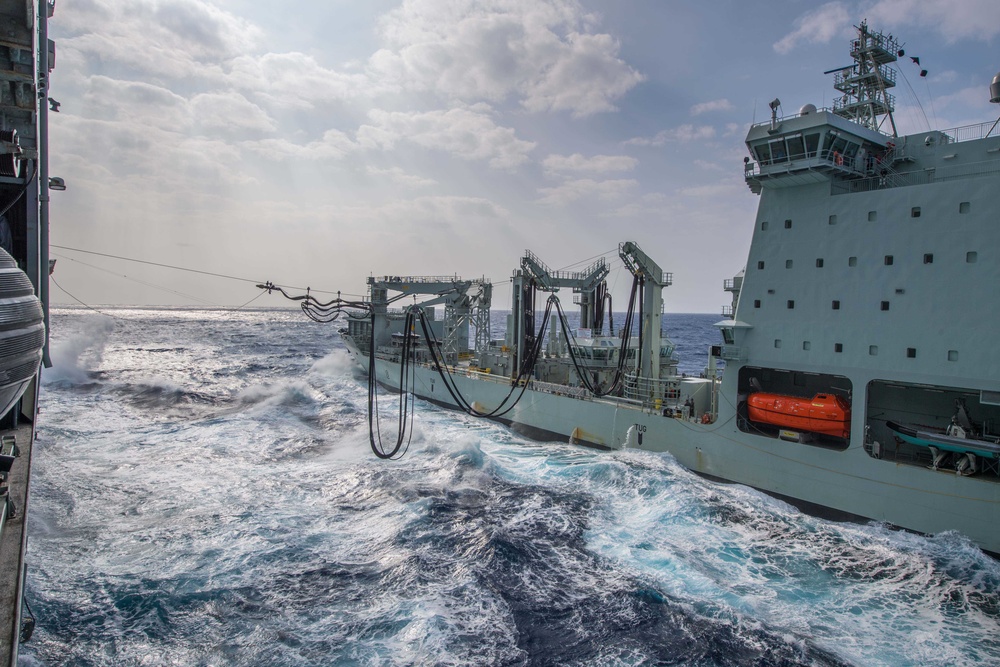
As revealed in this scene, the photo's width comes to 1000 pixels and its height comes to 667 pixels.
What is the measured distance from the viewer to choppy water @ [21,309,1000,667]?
966 centimetres

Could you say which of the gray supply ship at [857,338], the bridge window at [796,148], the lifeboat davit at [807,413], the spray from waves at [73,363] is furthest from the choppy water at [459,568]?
the spray from waves at [73,363]

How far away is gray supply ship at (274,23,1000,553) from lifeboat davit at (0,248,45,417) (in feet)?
21.3

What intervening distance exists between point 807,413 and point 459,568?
40.3 ft

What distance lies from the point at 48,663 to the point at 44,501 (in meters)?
8.62

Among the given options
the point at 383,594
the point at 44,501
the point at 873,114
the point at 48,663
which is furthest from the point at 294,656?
the point at 873,114

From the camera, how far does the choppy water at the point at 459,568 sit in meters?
9.66

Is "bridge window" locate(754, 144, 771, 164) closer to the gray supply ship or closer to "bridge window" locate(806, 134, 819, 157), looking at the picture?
the gray supply ship

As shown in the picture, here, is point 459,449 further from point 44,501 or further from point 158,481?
point 44,501

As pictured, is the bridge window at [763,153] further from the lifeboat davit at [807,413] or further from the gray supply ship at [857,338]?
the lifeboat davit at [807,413]

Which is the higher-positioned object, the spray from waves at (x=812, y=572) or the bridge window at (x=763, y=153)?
the bridge window at (x=763, y=153)

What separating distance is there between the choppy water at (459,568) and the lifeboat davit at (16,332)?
6647 millimetres

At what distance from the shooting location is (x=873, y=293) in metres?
15.8

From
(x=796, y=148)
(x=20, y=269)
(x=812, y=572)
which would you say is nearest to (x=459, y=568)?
(x=812, y=572)

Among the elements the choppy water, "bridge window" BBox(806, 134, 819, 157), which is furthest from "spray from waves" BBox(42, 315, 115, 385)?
"bridge window" BBox(806, 134, 819, 157)
